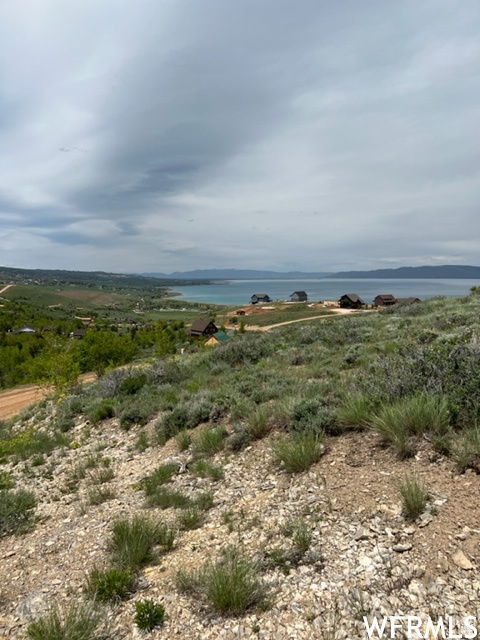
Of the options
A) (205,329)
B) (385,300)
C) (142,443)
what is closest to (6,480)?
(142,443)

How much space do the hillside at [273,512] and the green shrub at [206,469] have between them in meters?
0.04

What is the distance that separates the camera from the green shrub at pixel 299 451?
19.4 feet

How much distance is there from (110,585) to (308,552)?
235 centimetres

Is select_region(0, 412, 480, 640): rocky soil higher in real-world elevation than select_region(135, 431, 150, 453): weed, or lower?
higher

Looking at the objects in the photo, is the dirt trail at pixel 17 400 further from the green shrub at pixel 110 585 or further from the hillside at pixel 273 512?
the green shrub at pixel 110 585

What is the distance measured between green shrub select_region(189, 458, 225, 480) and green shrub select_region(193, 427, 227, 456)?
404 millimetres

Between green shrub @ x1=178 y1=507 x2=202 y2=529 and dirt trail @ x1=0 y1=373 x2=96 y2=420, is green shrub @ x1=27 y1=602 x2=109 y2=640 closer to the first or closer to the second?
green shrub @ x1=178 y1=507 x2=202 y2=529

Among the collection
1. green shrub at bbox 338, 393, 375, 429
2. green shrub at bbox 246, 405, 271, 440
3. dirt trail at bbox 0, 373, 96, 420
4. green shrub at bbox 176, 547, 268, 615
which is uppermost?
green shrub at bbox 338, 393, 375, 429

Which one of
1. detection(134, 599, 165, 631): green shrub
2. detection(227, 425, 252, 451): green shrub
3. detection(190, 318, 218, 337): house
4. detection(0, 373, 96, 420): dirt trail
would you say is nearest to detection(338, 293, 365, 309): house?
detection(190, 318, 218, 337): house

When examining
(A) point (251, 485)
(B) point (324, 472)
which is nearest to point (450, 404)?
(B) point (324, 472)

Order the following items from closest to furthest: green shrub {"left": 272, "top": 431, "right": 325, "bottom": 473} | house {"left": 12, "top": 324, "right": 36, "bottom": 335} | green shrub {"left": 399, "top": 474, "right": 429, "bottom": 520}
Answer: green shrub {"left": 399, "top": 474, "right": 429, "bottom": 520} → green shrub {"left": 272, "top": 431, "right": 325, "bottom": 473} → house {"left": 12, "top": 324, "right": 36, "bottom": 335}

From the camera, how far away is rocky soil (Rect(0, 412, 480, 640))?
3.37 m

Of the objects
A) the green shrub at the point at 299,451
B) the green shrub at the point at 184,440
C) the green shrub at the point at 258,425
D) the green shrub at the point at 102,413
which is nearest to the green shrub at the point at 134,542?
the green shrub at the point at 299,451

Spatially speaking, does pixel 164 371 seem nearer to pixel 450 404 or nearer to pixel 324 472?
pixel 324 472
